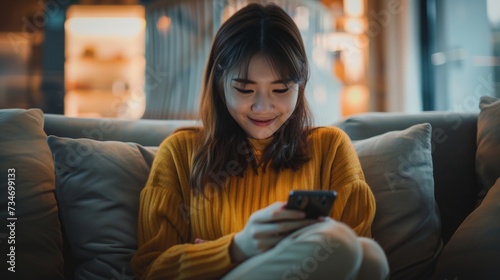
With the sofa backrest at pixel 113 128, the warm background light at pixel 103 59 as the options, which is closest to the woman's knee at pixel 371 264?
the sofa backrest at pixel 113 128

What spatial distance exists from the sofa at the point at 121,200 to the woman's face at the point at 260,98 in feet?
1.07

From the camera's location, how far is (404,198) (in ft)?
4.79

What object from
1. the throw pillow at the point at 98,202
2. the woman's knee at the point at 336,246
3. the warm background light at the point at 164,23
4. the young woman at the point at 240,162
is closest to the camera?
the woman's knee at the point at 336,246

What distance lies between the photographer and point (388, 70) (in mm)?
4297

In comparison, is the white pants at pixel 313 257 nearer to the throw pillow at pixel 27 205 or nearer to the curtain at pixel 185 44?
the throw pillow at pixel 27 205

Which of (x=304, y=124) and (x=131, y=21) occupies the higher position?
Answer: (x=131, y=21)

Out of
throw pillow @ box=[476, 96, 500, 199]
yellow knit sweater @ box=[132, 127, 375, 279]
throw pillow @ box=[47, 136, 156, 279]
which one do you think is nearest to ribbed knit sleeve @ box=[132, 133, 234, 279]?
yellow knit sweater @ box=[132, 127, 375, 279]

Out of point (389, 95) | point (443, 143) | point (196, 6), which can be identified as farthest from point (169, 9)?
point (389, 95)

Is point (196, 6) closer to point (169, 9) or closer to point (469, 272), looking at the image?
point (169, 9)

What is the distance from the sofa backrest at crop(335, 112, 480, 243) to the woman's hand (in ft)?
2.30

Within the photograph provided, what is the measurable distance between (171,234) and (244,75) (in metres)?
0.38

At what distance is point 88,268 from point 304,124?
0.61 m

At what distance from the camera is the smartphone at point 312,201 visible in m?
0.98

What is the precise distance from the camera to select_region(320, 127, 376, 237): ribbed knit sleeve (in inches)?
50.9
